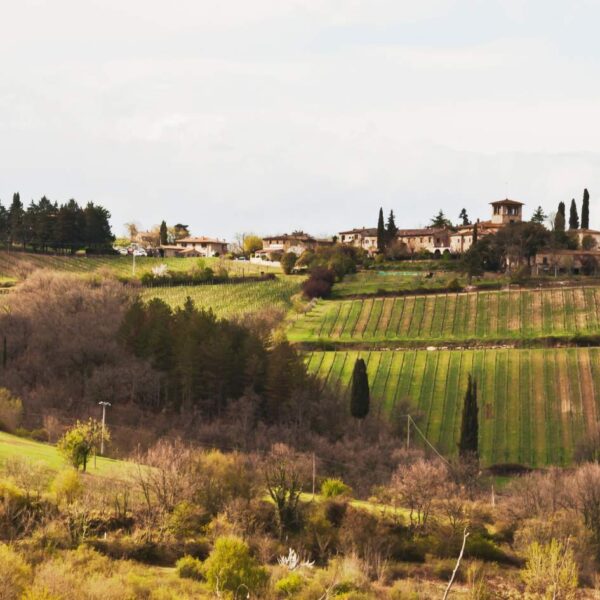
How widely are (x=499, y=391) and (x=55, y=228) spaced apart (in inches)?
3179

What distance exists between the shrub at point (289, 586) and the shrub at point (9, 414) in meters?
25.9

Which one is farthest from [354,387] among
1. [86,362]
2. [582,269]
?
[582,269]

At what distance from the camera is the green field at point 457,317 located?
303ft

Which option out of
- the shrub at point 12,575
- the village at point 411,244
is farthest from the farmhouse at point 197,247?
the shrub at point 12,575

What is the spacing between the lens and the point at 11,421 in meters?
58.9

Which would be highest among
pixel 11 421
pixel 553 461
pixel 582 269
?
pixel 582 269

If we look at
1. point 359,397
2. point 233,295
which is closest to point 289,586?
point 359,397

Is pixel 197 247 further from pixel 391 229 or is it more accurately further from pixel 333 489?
pixel 333 489

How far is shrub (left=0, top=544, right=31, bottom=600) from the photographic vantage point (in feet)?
97.9

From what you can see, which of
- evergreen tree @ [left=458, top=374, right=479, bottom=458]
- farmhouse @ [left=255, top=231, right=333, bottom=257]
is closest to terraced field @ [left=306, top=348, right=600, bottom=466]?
evergreen tree @ [left=458, top=374, right=479, bottom=458]

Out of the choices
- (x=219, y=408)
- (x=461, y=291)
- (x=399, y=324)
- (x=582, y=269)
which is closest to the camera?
(x=219, y=408)

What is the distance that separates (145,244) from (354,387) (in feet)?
350

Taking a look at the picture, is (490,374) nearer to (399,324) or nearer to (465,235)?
(399,324)

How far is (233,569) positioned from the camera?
3722cm
